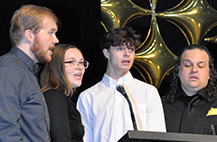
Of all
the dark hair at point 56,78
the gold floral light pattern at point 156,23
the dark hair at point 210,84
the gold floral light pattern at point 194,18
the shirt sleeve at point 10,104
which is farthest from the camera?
the gold floral light pattern at point 194,18

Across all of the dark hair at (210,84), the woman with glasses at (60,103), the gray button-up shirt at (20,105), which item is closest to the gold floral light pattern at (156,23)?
the dark hair at (210,84)

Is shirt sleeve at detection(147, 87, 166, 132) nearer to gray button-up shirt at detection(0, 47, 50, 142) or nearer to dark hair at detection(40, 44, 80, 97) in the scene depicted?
dark hair at detection(40, 44, 80, 97)

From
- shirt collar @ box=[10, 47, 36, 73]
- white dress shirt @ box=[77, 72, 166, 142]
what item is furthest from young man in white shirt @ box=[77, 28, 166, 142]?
shirt collar @ box=[10, 47, 36, 73]

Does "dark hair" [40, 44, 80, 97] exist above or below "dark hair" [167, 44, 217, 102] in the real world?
above

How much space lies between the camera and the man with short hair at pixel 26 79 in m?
1.64

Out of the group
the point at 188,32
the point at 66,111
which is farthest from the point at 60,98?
the point at 188,32

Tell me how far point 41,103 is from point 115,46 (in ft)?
4.53

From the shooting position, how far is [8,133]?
62.6 inches

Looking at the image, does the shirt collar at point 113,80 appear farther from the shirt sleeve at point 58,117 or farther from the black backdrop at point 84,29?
the shirt sleeve at point 58,117

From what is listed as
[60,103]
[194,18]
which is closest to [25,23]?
[60,103]

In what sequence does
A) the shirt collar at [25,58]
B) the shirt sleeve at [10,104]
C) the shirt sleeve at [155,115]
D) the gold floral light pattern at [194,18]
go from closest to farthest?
the shirt sleeve at [10,104]
the shirt collar at [25,58]
the shirt sleeve at [155,115]
the gold floral light pattern at [194,18]

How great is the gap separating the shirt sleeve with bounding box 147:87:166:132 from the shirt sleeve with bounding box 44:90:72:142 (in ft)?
2.96

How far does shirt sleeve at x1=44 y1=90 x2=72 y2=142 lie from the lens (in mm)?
2011

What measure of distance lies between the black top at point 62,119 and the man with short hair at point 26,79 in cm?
16
